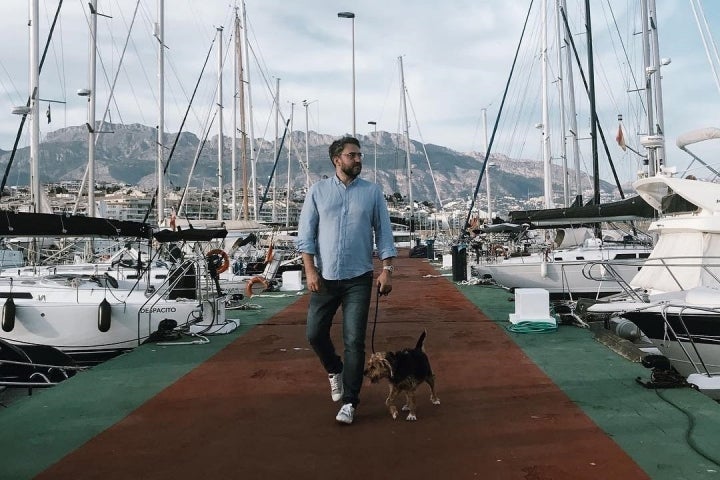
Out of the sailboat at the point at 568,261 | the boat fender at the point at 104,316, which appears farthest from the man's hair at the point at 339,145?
the sailboat at the point at 568,261

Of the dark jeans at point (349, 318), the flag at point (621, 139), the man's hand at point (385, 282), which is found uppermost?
the flag at point (621, 139)

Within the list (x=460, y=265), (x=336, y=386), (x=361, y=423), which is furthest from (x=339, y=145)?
(x=460, y=265)

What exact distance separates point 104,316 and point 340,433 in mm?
7829

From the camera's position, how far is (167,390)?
18.2ft

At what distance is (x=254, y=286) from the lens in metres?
17.5

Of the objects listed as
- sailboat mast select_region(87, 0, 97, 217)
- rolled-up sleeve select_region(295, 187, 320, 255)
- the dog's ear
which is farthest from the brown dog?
sailboat mast select_region(87, 0, 97, 217)

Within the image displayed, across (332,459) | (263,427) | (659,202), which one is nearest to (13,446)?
(263,427)

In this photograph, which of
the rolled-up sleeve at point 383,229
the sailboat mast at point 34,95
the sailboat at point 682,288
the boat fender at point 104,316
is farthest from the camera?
the sailboat mast at point 34,95

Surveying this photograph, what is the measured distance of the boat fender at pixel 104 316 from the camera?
1076cm

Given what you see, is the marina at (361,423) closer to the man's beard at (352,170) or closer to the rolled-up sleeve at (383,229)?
the rolled-up sleeve at (383,229)

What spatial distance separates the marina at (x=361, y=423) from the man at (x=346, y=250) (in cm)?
60

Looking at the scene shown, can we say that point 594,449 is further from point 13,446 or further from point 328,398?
point 13,446

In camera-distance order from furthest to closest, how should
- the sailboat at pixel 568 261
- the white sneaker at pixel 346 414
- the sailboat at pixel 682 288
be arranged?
the sailboat at pixel 568 261
the sailboat at pixel 682 288
the white sneaker at pixel 346 414

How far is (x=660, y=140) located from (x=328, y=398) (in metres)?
9.03
